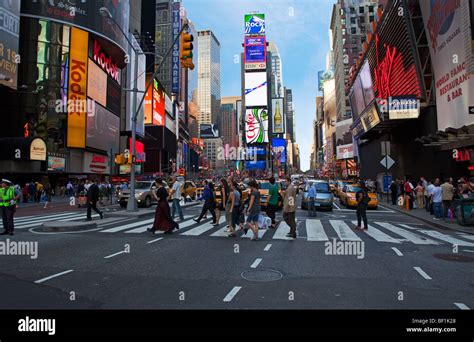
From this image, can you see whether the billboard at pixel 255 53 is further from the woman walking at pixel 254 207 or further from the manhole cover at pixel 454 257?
the manhole cover at pixel 454 257

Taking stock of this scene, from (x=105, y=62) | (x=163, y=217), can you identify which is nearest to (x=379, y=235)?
(x=163, y=217)

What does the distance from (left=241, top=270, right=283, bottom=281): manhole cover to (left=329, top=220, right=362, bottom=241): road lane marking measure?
4.43 metres

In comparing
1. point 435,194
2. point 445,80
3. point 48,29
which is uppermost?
point 48,29

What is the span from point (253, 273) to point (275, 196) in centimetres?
540

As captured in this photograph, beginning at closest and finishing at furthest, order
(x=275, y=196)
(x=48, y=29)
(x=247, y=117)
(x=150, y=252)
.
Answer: (x=150, y=252) → (x=275, y=196) → (x=48, y=29) → (x=247, y=117)

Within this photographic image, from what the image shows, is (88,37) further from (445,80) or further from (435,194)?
(435,194)

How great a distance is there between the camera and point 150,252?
8188mm

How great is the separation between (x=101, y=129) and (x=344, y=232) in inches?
1827

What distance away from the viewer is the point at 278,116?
19575 centimetres

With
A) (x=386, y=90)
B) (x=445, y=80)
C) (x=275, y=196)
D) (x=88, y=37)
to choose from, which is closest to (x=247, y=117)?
(x=88, y=37)

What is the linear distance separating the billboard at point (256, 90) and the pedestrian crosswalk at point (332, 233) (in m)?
145

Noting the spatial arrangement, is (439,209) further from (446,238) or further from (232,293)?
(232,293)

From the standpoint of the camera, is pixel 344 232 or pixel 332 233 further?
pixel 344 232
